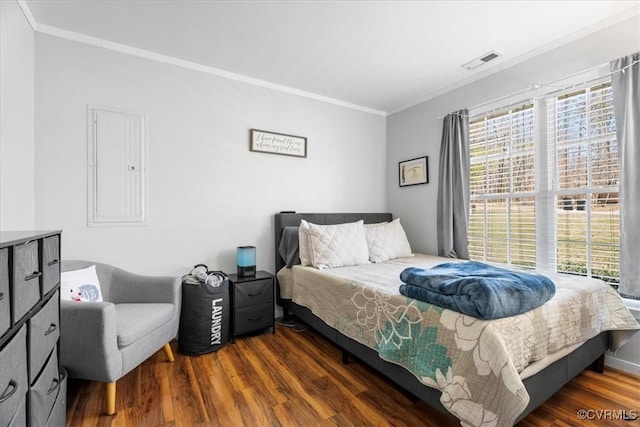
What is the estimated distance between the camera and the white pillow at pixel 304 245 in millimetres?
2806

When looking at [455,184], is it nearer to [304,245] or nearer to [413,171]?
[413,171]

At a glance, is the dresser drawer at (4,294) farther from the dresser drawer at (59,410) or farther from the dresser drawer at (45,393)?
the dresser drawer at (59,410)

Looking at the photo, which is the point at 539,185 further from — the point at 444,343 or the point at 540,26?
the point at 444,343

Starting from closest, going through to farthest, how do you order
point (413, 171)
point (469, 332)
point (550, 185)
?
point (469, 332), point (550, 185), point (413, 171)

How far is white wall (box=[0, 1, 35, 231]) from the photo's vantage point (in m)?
1.72

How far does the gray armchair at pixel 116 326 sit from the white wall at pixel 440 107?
2.71m

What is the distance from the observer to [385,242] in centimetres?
316

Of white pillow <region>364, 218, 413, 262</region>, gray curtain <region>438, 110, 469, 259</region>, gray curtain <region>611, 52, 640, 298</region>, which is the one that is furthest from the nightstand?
gray curtain <region>611, 52, 640, 298</region>

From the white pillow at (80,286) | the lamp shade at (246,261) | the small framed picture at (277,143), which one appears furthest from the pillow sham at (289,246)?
the white pillow at (80,286)

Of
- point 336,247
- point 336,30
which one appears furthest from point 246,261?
point 336,30

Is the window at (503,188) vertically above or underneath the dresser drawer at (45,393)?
above

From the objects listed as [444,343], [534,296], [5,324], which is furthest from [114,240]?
[534,296]

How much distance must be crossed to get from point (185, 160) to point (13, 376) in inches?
82.2

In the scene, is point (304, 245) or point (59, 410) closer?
point (59, 410)
